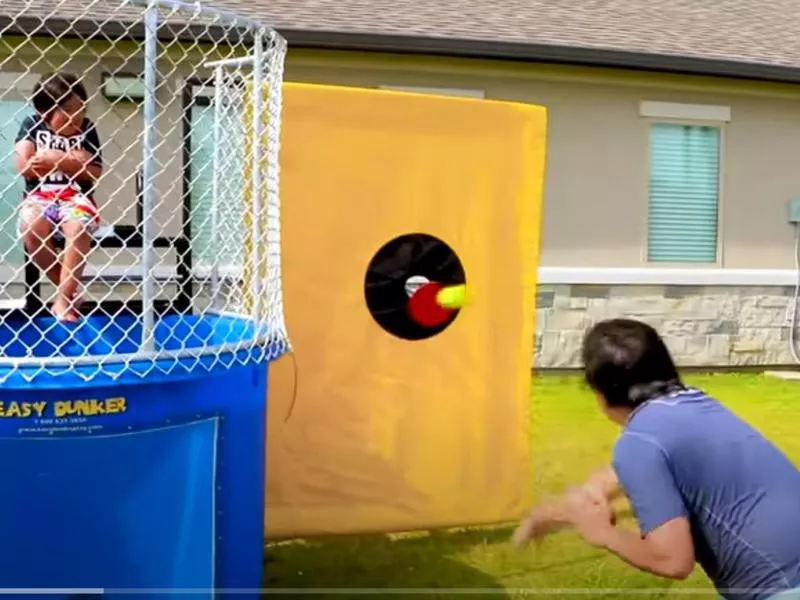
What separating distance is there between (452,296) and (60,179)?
1782 mm

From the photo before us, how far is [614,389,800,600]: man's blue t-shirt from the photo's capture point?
2.49m

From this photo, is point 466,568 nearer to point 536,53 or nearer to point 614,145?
point 536,53

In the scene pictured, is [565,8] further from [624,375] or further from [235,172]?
[624,375]

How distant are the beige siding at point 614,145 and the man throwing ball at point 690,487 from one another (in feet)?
22.6

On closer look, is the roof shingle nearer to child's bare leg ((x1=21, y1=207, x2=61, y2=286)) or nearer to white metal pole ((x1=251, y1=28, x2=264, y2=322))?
child's bare leg ((x1=21, y1=207, x2=61, y2=286))

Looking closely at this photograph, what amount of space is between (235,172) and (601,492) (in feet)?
8.28

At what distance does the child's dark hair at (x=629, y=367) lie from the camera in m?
2.64

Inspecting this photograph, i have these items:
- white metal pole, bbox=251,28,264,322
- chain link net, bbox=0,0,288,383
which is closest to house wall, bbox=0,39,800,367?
chain link net, bbox=0,0,288,383

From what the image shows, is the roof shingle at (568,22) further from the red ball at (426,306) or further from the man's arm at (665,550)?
the man's arm at (665,550)

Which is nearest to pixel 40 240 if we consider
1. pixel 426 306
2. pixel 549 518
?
pixel 426 306

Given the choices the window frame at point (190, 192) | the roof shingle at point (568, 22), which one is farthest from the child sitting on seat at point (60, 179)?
the roof shingle at point (568, 22)

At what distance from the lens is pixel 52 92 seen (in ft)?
13.4

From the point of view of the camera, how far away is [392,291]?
4785 mm

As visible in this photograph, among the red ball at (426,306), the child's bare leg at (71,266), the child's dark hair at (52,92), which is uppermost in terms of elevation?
the child's dark hair at (52,92)
